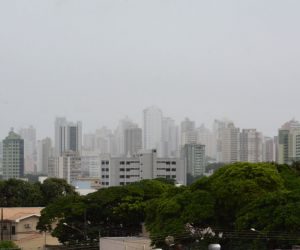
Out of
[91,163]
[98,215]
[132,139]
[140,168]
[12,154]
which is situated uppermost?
[132,139]

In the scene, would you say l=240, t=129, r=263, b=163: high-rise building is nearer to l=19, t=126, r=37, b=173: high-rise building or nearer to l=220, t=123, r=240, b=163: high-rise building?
l=220, t=123, r=240, b=163: high-rise building

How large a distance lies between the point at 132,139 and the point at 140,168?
48519 mm

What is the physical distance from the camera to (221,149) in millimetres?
108625

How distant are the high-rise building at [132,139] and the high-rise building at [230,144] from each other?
39.9 ft

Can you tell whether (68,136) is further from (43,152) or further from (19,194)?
(19,194)

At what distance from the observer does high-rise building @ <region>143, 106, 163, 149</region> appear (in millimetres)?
115875

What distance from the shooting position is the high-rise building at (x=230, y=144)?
10394 cm

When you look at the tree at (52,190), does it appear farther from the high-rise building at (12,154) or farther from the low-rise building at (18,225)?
the high-rise building at (12,154)

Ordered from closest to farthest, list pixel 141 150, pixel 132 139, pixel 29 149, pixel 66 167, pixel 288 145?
pixel 141 150
pixel 288 145
pixel 66 167
pixel 132 139
pixel 29 149

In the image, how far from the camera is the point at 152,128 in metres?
120

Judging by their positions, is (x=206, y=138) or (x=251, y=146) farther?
(x=206, y=138)

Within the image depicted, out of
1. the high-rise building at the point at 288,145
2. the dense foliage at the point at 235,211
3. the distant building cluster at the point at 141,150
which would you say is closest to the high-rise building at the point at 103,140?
the distant building cluster at the point at 141,150

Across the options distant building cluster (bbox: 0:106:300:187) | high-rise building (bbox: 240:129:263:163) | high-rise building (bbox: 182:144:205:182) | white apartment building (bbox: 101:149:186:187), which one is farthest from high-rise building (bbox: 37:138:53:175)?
white apartment building (bbox: 101:149:186:187)

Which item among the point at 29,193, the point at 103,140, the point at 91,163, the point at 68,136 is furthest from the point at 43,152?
the point at 29,193
